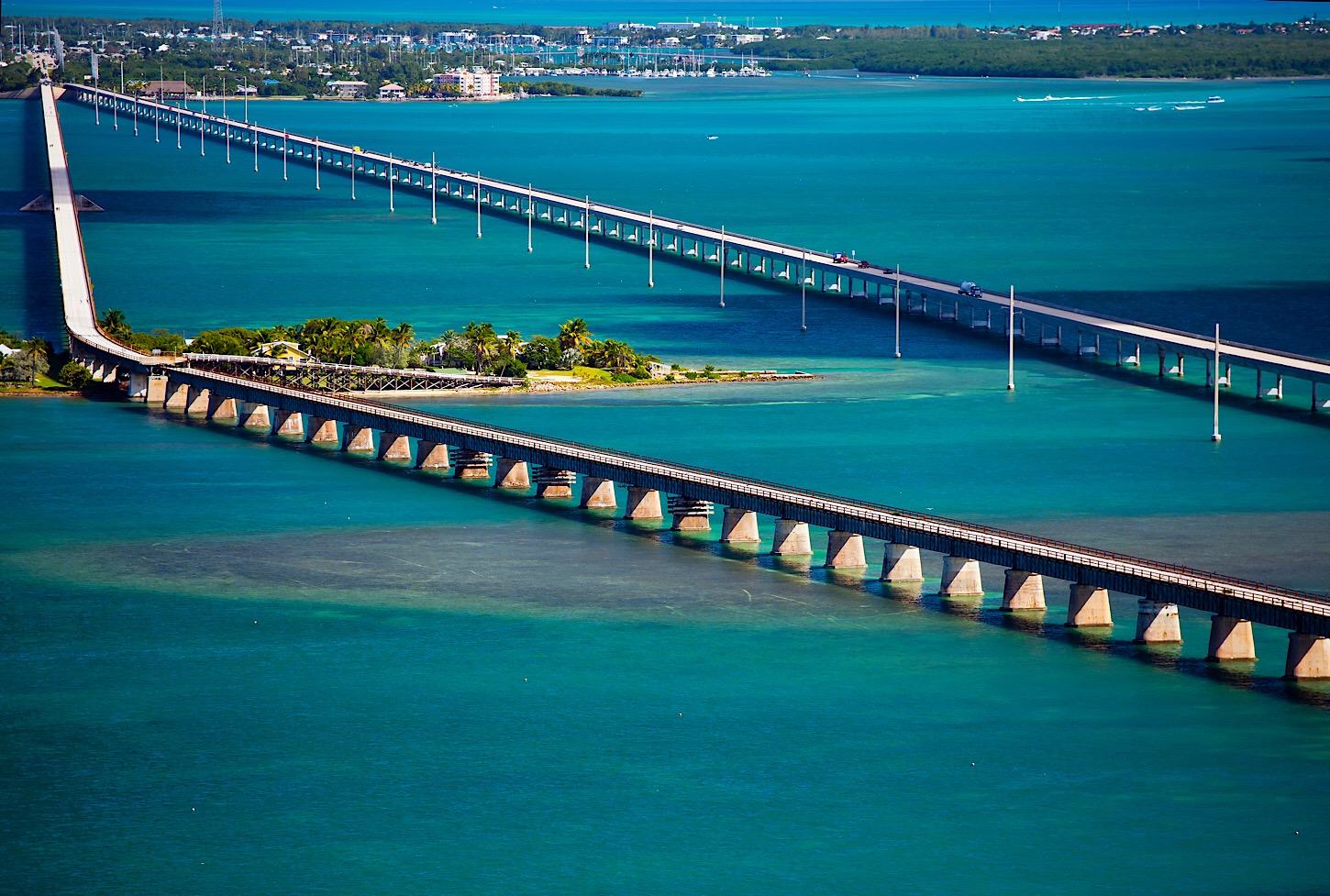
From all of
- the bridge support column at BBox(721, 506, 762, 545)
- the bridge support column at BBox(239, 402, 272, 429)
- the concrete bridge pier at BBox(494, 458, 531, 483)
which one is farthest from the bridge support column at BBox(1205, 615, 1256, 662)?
the bridge support column at BBox(239, 402, 272, 429)

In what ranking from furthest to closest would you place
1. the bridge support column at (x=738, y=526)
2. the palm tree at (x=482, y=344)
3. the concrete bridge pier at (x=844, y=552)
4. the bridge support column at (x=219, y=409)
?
the palm tree at (x=482, y=344) < the bridge support column at (x=219, y=409) < the bridge support column at (x=738, y=526) < the concrete bridge pier at (x=844, y=552)

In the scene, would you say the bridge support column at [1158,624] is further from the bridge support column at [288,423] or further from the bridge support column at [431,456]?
the bridge support column at [288,423]

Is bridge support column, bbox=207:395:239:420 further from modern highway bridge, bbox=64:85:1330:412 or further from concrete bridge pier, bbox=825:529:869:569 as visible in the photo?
modern highway bridge, bbox=64:85:1330:412

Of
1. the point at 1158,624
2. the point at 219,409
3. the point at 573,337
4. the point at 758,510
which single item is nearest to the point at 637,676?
the point at 758,510

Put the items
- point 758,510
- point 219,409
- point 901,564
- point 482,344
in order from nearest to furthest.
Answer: point 901,564 → point 758,510 → point 219,409 → point 482,344

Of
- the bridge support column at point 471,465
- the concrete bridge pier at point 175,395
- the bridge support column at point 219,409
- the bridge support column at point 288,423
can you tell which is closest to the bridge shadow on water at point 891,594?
the bridge support column at point 471,465

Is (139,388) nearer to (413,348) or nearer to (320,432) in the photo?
(320,432)

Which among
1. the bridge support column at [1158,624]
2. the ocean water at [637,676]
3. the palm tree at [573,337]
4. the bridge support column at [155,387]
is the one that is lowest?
the ocean water at [637,676]

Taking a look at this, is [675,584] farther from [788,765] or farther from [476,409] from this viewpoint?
[476,409]
